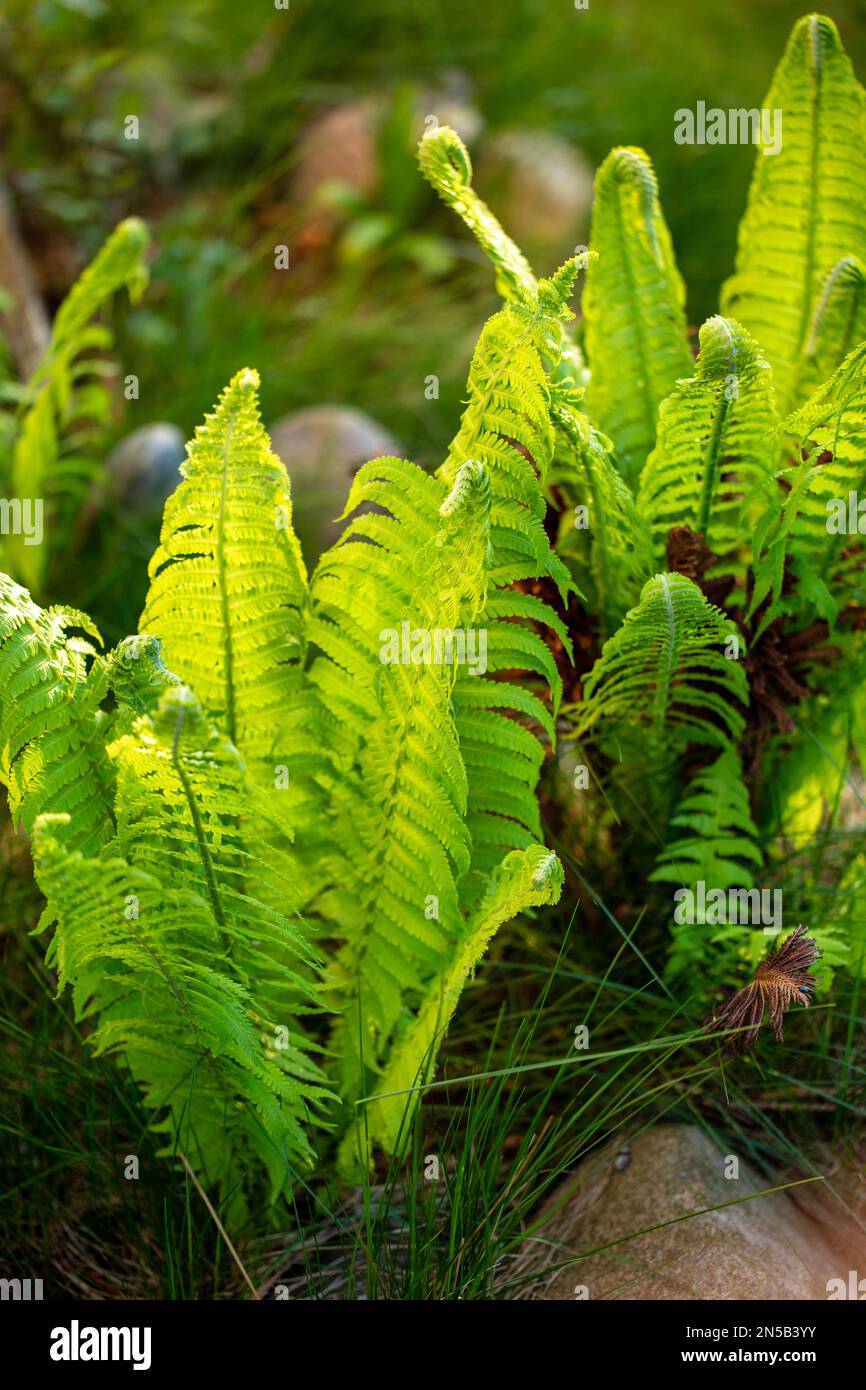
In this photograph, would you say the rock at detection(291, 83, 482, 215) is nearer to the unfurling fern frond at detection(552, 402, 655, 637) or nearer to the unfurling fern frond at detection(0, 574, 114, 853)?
the unfurling fern frond at detection(552, 402, 655, 637)

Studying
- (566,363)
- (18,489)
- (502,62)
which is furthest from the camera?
(502,62)

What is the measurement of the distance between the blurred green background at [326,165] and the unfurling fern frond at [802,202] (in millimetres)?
1559

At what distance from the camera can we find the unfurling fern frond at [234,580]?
1698mm

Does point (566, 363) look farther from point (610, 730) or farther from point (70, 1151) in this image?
point (70, 1151)

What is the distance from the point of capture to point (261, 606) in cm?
174

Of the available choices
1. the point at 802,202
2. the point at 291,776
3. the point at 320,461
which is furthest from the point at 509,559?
the point at 320,461

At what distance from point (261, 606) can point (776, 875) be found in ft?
3.13

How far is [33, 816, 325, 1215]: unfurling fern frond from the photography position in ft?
4.55

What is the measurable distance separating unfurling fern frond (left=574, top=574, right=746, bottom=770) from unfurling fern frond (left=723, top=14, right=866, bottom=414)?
54cm

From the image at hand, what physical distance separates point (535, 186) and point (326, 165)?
802mm

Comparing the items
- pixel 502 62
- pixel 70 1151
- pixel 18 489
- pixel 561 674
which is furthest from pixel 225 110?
pixel 70 1151

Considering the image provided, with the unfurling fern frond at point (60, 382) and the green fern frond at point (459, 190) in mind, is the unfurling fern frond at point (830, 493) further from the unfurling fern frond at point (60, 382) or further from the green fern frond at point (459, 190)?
the unfurling fern frond at point (60, 382)

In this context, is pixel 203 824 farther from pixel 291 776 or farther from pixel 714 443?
pixel 714 443

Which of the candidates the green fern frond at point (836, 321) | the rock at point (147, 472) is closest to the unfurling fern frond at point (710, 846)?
the green fern frond at point (836, 321)
